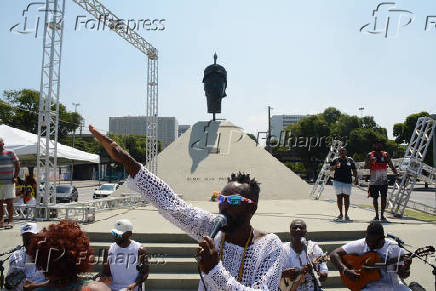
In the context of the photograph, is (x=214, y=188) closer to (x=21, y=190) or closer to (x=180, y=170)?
(x=180, y=170)

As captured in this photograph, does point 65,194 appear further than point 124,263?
Yes

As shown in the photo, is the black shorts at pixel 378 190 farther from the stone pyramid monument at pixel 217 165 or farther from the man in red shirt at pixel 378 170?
the stone pyramid monument at pixel 217 165

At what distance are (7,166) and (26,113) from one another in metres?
34.2

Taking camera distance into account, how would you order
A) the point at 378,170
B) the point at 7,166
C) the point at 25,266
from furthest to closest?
the point at 378,170 < the point at 7,166 < the point at 25,266

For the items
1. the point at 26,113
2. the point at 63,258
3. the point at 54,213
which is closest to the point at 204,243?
the point at 63,258

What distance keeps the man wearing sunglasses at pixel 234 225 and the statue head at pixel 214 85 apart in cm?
1678

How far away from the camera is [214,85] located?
728 inches

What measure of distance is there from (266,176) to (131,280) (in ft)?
37.1

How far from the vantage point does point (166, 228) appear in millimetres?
5977

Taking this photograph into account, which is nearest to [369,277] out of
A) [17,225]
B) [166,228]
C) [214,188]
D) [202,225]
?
[202,225]

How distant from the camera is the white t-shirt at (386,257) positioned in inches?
126

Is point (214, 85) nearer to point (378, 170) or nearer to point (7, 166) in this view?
point (378, 170)

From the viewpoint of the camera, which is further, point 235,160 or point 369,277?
point 235,160

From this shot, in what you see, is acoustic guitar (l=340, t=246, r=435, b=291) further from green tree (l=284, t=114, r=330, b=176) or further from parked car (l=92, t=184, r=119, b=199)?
green tree (l=284, t=114, r=330, b=176)
